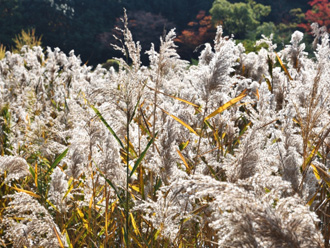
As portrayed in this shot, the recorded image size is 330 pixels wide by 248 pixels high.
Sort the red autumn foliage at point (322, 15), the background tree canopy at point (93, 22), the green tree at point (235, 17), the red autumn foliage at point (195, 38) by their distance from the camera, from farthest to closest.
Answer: the green tree at point (235, 17) → the background tree canopy at point (93, 22) → the red autumn foliage at point (195, 38) → the red autumn foliage at point (322, 15)

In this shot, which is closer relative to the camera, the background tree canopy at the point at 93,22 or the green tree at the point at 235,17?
the background tree canopy at the point at 93,22

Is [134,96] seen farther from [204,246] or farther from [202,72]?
[204,246]

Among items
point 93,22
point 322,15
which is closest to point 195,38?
point 322,15

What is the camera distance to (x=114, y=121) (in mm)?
1842

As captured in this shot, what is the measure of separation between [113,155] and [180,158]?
0.30 m

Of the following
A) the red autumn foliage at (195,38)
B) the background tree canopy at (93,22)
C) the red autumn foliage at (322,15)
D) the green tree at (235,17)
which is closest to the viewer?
the red autumn foliage at (322,15)

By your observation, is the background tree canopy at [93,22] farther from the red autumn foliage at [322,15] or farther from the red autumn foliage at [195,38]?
the red autumn foliage at [322,15]

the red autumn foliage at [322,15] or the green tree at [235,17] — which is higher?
the green tree at [235,17]

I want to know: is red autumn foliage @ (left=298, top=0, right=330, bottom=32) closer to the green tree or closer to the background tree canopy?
the background tree canopy

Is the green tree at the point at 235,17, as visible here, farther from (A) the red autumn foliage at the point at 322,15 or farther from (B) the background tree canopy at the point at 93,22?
(A) the red autumn foliage at the point at 322,15

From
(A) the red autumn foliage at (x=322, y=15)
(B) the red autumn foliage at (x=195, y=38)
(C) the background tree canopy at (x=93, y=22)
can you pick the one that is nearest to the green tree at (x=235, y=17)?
(C) the background tree canopy at (x=93, y=22)

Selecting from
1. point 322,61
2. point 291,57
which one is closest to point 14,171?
point 322,61

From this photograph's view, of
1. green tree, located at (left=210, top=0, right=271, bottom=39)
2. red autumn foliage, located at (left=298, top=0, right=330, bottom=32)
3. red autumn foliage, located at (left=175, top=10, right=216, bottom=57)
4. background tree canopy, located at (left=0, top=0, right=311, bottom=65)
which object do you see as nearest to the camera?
red autumn foliage, located at (left=298, top=0, right=330, bottom=32)

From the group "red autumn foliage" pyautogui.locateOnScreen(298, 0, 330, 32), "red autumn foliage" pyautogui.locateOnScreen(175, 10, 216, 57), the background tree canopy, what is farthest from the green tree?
"red autumn foliage" pyautogui.locateOnScreen(298, 0, 330, 32)
